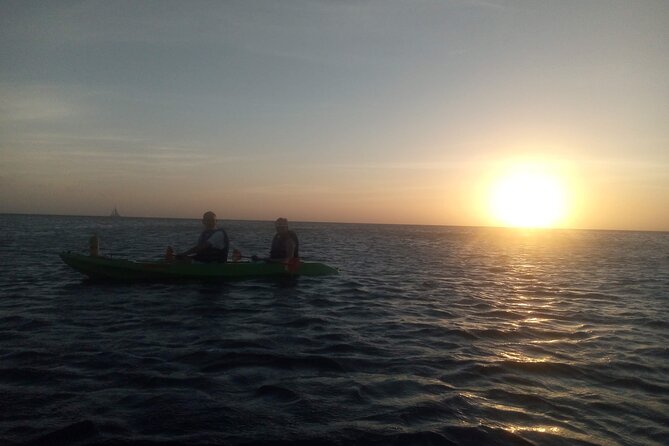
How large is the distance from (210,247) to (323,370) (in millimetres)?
9760

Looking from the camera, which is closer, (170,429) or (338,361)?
(170,429)

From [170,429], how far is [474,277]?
61.9 feet

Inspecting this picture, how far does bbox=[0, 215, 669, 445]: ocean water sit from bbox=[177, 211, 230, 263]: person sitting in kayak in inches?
83.6

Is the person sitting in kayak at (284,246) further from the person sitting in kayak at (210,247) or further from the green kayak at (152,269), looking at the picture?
the person sitting in kayak at (210,247)

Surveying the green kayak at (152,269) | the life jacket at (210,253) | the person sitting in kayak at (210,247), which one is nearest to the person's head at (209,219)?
the person sitting in kayak at (210,247)

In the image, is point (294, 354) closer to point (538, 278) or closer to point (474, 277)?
point (474, 277)

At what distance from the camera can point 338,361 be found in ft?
24.1

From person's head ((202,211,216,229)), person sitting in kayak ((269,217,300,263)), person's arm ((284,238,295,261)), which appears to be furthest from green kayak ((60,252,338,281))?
person's head ((202,211,216,229))

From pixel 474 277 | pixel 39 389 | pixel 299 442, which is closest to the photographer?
pixel 299 442

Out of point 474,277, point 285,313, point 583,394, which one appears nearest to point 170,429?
point 583,394

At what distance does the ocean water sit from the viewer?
16.1 feet

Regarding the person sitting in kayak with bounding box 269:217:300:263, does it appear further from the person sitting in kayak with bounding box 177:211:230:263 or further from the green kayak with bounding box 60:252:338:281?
the person sitting in kayak with bounding box 177:211:230:263

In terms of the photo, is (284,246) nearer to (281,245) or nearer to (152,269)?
(281,245)

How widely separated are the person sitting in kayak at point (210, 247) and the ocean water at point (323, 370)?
2.12 m
